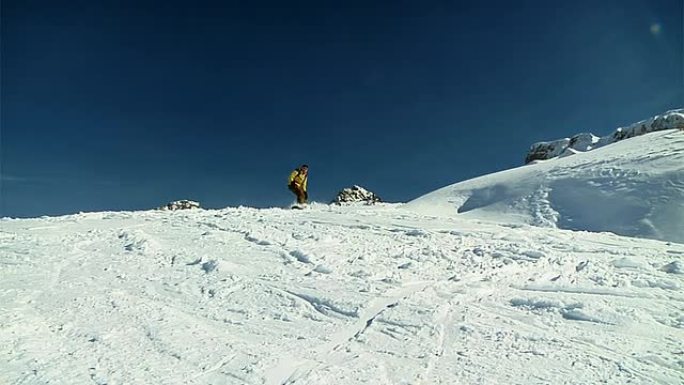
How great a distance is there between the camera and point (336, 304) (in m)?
5.60

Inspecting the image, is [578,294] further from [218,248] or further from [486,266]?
[218,248]

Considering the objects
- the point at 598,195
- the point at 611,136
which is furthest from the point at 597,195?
the point at 611,136

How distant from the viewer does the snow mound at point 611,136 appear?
1181 inches

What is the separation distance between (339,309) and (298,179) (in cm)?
1275

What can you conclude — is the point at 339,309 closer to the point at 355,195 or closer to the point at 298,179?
the point at 298,179

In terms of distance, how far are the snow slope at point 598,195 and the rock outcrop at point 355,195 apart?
8.48m

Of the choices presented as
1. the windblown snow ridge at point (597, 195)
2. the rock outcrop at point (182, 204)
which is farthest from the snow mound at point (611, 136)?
the rock outcrop at point (182, 204)

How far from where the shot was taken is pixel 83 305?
18.5 feet

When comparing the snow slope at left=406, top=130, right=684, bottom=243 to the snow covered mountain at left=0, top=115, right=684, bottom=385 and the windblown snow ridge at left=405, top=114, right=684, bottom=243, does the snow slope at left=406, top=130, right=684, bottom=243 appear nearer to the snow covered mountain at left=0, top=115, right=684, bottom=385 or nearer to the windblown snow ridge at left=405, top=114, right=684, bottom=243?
the windblown snow ridge at left=405, top=114, right=684, bottom=243

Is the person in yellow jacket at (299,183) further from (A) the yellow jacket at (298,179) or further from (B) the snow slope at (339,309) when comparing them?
(B) the snow slope at (339,309)

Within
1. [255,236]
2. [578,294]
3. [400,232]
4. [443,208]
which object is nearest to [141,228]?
[255,236]

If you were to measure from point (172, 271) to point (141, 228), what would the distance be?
4.06 m

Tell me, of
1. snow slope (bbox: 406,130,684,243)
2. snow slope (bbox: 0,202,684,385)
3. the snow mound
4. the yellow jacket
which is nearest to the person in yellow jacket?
the yellow jacket

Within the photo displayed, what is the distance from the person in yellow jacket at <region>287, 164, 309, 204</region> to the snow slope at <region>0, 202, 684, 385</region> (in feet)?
26.4
